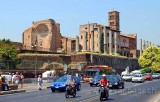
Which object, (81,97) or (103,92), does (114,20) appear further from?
(103,92)

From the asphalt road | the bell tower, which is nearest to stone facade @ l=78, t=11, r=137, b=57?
the bell tower

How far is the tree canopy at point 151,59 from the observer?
112644mm

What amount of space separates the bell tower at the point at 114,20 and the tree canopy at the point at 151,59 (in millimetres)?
41998

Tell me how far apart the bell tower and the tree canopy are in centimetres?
4200

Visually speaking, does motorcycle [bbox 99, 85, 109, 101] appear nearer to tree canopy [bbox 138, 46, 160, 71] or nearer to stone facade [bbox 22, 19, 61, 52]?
tree canopy [bbox 138, 46, 160, 71]

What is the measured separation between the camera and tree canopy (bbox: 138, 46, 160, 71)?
370ft

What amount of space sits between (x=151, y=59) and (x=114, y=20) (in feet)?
151

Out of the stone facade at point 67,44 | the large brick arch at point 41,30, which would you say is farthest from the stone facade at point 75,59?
the stone facade at point 67,44

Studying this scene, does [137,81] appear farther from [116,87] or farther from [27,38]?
[27,38]

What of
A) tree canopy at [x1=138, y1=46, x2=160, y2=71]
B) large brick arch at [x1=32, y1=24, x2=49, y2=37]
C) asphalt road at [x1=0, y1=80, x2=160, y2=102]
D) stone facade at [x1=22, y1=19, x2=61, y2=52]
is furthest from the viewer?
large brick arch at [x1=32, y1=24, x2=49, y2=37]

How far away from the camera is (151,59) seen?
115 metres

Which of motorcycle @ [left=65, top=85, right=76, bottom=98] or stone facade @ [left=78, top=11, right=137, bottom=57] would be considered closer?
motorcycle @ [left=65, top=85, right=76, bottom=98]

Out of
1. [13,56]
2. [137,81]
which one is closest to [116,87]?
[137,81]

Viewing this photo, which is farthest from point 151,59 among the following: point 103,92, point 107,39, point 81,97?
point 103,92
